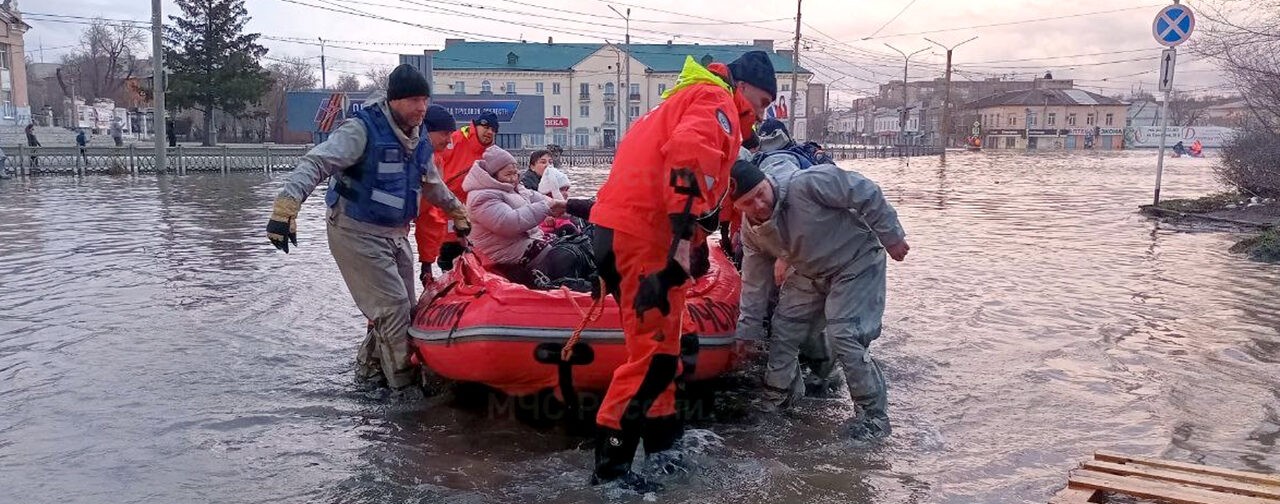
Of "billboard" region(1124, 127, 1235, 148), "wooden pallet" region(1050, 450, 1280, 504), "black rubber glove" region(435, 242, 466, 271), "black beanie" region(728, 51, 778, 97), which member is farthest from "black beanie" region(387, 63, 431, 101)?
"billboard" region(1124, 127, 1235, 148)

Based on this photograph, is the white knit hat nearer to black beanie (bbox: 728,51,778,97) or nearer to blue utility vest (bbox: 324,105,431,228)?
blue utility vest (bbox: 324,105,431,228)

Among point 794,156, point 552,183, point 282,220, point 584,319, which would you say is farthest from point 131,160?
point 584,319

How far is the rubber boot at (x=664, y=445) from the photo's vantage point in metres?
3.97

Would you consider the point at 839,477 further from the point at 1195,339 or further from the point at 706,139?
the point at 1195,339

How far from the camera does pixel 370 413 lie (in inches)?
201

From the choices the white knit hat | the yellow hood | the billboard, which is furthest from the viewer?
the billboard

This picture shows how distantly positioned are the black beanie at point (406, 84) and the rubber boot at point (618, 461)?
7.16 feet

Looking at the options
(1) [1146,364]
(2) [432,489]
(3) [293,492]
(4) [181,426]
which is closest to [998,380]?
(1) [1146,364]

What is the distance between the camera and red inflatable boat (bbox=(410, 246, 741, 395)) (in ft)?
14.9

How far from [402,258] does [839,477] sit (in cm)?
276

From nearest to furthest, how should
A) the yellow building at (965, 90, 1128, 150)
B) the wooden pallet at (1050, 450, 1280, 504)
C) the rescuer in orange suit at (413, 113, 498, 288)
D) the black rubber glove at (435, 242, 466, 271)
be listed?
the wooden pallet at (1050, 450, 1280, 504)
the black rubber glove at (435, 242, 466, 271)
the rescuer in orange suit at (413, 113, 498, 288)
the yellow building at (965, 90, 1128, 150)

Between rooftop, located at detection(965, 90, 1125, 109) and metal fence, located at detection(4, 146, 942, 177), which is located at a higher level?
rooftop, located at detection(965, 90, 1125, 109)

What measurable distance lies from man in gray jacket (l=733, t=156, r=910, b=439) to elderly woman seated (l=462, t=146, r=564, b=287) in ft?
5.40

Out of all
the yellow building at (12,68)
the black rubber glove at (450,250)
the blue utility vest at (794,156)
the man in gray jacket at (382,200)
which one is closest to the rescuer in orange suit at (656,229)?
the blue utility vest at (794,156)
